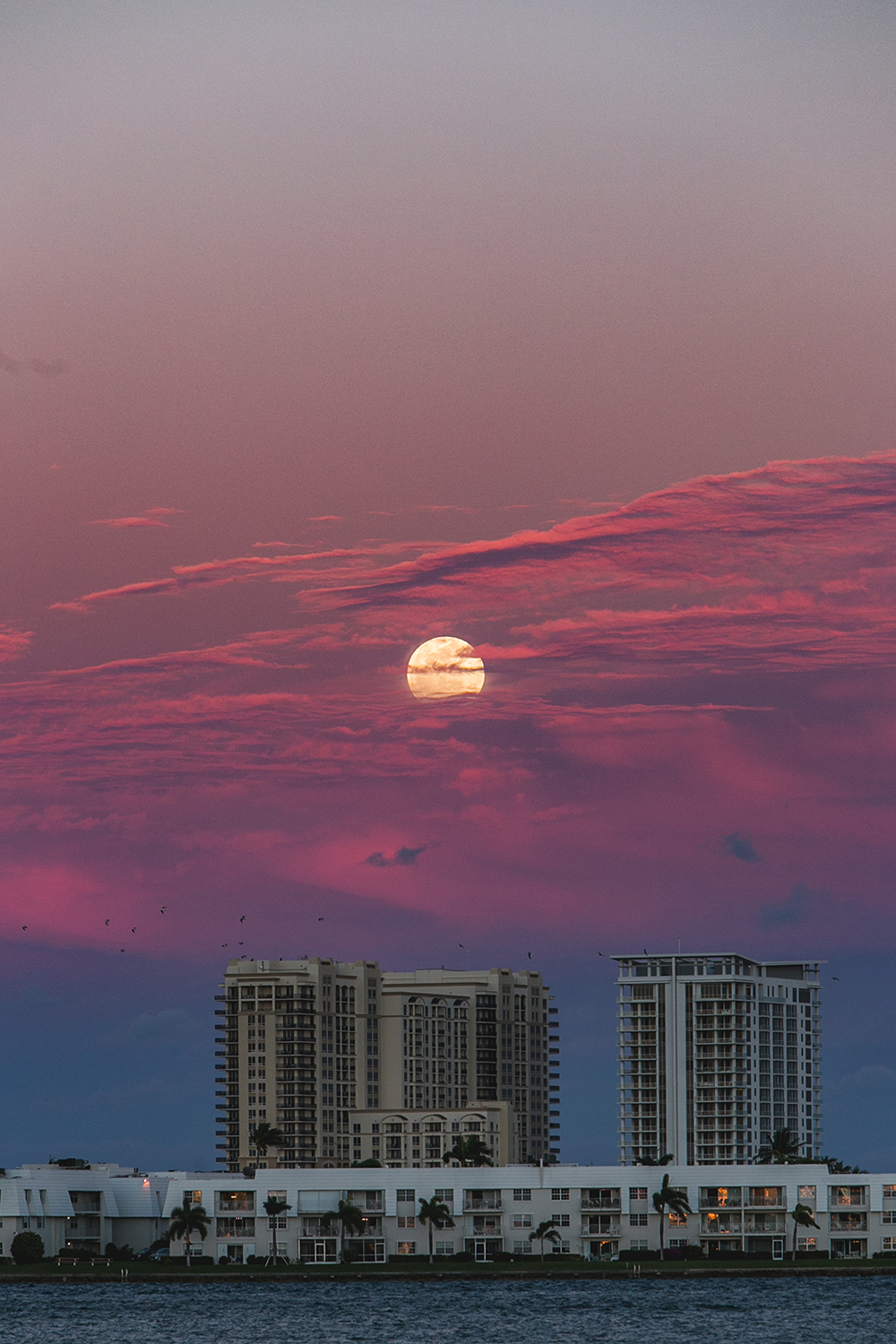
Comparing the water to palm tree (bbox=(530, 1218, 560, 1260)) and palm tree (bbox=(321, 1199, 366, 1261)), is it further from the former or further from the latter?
palm tree (bbox=(321, 1199, 366, 1261))

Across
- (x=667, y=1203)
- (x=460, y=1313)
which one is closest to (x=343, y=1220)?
(x=667, y=1203)

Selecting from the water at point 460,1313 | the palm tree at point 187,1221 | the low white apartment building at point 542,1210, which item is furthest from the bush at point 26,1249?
the palm tree at point 187,1221

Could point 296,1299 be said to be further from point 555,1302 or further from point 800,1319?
point 800,1319

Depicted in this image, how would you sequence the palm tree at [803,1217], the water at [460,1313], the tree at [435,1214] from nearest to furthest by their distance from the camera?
the water at [460,1313]
the palm tree at [803,1217]
the tree at [435,1214]

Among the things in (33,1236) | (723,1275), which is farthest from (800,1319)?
(33,1236)

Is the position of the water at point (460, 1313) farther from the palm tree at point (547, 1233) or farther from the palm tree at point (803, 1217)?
the palm tree at point (803, 1217)

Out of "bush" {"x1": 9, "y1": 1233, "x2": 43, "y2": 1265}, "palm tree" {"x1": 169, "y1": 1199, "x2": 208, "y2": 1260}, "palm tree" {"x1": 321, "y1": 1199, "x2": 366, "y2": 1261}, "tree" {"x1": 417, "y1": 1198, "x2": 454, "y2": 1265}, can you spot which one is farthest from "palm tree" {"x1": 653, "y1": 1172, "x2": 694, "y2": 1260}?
"bush" {"x1": 9, "y1": 1233, "x2": 43, "y2": 1265}
